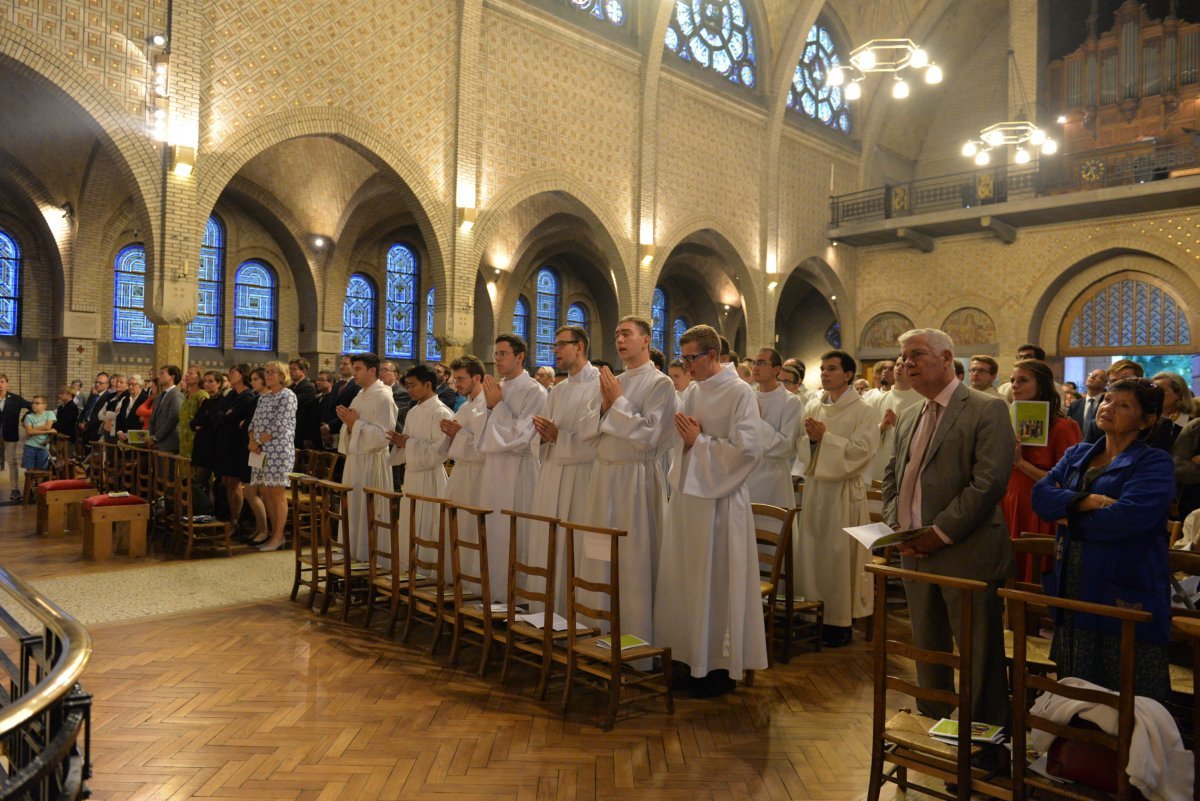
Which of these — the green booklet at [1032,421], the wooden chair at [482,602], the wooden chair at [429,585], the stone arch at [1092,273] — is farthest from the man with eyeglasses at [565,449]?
the stone arch at [1092,273]

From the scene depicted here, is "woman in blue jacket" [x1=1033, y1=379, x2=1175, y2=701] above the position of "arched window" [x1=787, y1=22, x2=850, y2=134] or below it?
below

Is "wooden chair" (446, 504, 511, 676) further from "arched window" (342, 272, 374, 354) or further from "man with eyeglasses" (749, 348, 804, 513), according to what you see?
"arched window" (342, 272, 374, 354)

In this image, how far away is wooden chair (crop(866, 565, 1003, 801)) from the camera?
277cm

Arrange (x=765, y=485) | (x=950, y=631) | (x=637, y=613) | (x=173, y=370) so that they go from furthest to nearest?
1. (x=173, y=370)
2. (x=765, y=485)
3. (x=637, y=613)
4. (x=950, y=631)

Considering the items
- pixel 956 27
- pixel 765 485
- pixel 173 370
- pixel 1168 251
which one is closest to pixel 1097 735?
pixel 765 485

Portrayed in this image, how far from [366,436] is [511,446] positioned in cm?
194

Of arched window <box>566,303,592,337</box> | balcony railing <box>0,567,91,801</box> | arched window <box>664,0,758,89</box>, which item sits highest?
arched window <box>664,0,758,89</box>

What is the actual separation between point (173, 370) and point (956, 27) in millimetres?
19401

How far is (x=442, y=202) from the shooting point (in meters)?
12.7

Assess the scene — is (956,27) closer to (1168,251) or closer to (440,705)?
Answer: (1168,251)

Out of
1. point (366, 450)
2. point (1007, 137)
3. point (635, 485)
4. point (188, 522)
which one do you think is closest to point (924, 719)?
point (635, 485)

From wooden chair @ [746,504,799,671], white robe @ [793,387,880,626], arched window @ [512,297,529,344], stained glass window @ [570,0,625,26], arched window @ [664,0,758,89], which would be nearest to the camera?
wooden chair @ [746,504,799,671]

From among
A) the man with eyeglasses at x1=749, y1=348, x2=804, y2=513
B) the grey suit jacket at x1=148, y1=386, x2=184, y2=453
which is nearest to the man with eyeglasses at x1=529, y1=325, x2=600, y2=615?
the man with eyeglasses at x1=749, y1=348, x2=804, y2=513

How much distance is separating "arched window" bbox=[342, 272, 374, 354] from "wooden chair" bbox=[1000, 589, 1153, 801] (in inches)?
Answer: 651
